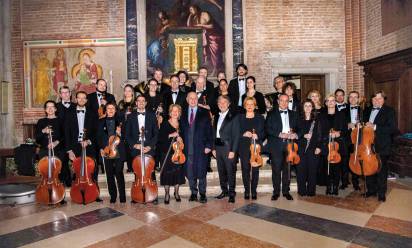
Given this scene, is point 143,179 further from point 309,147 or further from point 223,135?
point 309,147

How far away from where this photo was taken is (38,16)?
8555mm

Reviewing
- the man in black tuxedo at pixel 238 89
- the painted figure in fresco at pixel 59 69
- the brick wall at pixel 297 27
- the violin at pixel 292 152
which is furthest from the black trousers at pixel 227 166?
the painted figure in fresco at pixel 59 69

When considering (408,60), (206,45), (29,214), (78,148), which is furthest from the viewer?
(206,45)

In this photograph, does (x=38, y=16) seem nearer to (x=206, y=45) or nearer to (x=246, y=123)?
(x=206, y=45)

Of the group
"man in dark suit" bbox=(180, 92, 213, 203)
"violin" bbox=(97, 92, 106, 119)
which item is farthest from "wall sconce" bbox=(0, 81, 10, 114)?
"man in dark suit" bbox=(180, 92, 213, 203)

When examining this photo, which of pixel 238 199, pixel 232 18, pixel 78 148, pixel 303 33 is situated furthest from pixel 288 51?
pixel 78 148

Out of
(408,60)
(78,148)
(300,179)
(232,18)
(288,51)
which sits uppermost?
(232,18)

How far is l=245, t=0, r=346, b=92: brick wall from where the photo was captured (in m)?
8.44

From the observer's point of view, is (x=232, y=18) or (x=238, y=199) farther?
(x=232, y=18)

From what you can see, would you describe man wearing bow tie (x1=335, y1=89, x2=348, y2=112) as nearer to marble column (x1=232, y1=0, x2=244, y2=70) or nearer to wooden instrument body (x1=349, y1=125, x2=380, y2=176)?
wooden instrument body (x1=349, y1=125, x2=380, y2=176)

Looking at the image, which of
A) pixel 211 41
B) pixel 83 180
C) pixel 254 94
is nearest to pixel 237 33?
pixel 211 41

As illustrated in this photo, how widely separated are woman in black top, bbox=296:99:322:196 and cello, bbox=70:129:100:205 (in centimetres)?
Answer: 296

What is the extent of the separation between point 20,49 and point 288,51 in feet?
23.4

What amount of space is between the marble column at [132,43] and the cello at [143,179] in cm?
451
